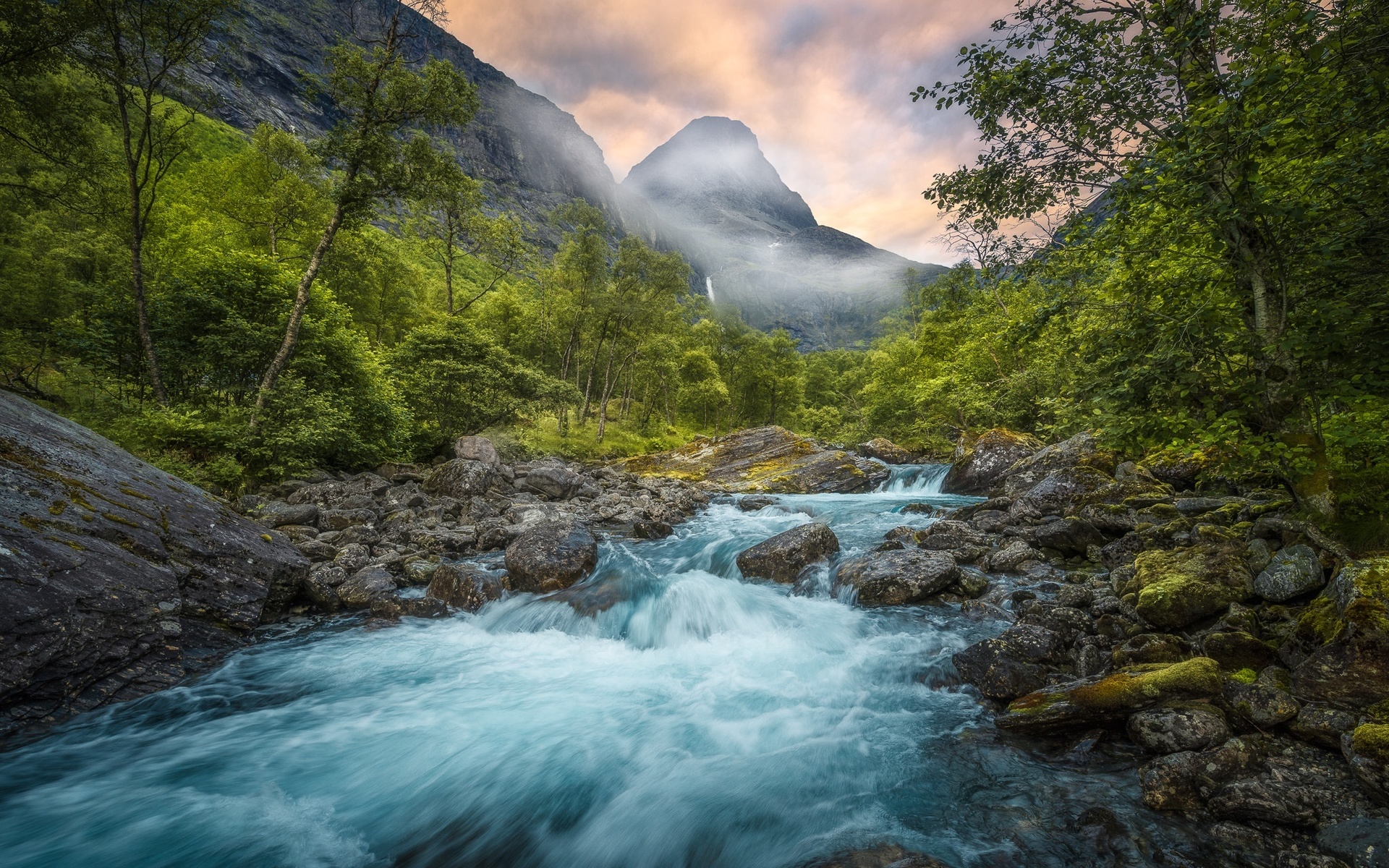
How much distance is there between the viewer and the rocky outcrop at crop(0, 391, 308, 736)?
4770mm

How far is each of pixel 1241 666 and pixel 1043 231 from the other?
23.0 ft

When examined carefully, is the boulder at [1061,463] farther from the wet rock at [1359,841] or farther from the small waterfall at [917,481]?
the wet rock at [1359,841]

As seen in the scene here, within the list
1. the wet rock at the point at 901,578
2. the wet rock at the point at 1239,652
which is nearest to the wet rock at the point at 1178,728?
the wet rock at the point at 1239,652

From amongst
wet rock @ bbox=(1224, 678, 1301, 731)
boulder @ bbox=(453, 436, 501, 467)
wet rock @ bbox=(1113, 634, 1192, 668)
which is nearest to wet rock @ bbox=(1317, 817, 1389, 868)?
wet rock @ bbox=(1224, 678, 1301, 731)

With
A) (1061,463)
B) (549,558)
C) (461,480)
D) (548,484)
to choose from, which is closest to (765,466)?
(548,484)

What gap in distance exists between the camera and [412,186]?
15125 millimetres

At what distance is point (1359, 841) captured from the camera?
288cm

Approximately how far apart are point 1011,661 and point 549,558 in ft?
26.8

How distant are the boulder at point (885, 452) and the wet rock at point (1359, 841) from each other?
100ft

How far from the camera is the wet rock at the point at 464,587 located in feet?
30.0

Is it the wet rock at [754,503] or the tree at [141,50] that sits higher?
the tree at [141,50]

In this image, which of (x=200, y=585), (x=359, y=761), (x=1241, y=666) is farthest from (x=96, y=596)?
(x=1241, y=666)

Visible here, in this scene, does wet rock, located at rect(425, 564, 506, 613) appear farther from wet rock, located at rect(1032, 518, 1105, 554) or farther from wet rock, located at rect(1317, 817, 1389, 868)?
wet rock, located at rect(1032, 518, 1105, 554)

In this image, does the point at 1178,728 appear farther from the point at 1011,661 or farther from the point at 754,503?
the point at 754,503
